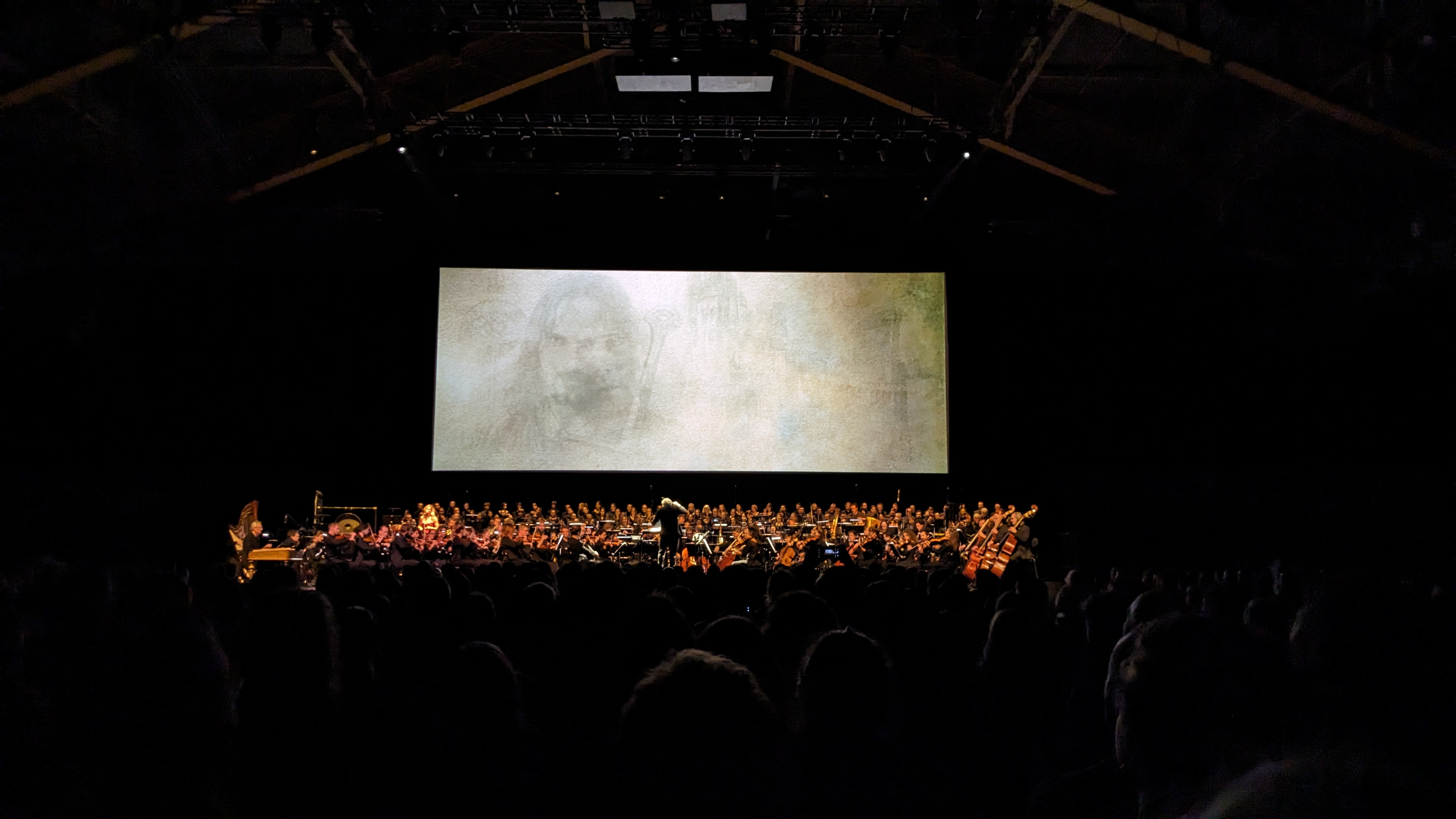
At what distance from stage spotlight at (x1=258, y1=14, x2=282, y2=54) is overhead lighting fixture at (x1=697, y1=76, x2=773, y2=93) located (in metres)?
4.31

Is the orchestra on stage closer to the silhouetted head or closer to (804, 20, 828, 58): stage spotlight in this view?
(804, 20, 828, 58): stage spotlight

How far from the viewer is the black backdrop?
51.1 ft

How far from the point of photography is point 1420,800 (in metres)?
0.89

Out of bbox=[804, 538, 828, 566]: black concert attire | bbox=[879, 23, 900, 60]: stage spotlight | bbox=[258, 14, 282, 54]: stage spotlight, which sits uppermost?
bbox=[879, 23, 900, 60]: stage spotlight

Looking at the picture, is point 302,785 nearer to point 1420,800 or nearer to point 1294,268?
point 1420,800

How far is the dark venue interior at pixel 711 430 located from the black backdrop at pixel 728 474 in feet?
0.22

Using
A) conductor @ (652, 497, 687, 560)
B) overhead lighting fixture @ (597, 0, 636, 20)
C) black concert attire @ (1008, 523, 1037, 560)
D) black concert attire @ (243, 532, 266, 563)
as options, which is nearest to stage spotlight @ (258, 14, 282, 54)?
overhead lighting fixture @ (597, 0, 636, 20)

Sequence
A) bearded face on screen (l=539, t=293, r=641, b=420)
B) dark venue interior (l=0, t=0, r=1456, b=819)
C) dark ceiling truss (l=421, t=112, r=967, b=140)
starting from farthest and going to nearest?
bearded face on screen (l=539, t=293, r=641, b=420)
dark ceiling truss (l=421, t=112, r=967, b=140)
dark venue interior (l=0, t=0, r=1456, b=819)

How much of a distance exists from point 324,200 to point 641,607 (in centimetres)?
1511

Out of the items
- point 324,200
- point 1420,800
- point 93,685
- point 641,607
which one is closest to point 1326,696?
point 1420,800

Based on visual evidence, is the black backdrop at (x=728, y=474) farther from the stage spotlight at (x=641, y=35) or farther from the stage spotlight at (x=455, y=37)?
the stage spotlight at (x=641, y=35)

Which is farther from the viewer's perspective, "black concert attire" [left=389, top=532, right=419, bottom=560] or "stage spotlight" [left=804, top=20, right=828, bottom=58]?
"black concert attire" [left=389, top=532, right=419, bottom=560]

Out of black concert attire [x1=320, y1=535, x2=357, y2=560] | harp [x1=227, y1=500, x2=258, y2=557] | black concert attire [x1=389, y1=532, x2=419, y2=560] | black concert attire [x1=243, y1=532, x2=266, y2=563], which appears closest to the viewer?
black concert attire [x1=389, y1=532, x2=419, y2=560]

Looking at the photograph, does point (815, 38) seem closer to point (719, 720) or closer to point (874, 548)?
point (874, 548)
